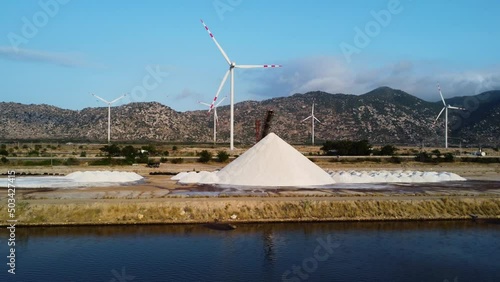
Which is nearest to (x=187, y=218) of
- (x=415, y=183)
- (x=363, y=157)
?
(x=415, y=183)

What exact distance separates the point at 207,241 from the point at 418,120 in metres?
148

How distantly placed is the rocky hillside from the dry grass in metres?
110

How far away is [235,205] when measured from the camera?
27906mm

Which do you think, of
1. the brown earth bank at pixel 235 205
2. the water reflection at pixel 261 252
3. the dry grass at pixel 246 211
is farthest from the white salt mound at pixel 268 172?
the water reflection at pixel 261 252

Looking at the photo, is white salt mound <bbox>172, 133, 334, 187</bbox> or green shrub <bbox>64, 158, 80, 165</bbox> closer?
Result: white salt mound <bbox>172, 133, 334, 187</bbox>

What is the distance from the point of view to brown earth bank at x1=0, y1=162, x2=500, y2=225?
2614 centimetres

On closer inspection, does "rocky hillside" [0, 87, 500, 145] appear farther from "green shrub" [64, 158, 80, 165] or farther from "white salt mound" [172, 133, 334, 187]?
"white salt mound" [172, 133, 334, 187]

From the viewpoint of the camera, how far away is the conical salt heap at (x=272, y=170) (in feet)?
131

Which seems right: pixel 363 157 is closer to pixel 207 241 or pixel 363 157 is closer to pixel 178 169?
pixel 178 169

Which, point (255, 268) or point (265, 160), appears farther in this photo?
point (265, 160)

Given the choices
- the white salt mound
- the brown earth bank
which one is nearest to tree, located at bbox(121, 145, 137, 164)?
the white salt mound

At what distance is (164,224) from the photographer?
25922mm

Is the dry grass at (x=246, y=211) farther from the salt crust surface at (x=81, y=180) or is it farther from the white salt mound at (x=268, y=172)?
the salt crust surface at (x=81, y=180)

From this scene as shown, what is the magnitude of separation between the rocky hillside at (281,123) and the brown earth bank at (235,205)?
105 metres
